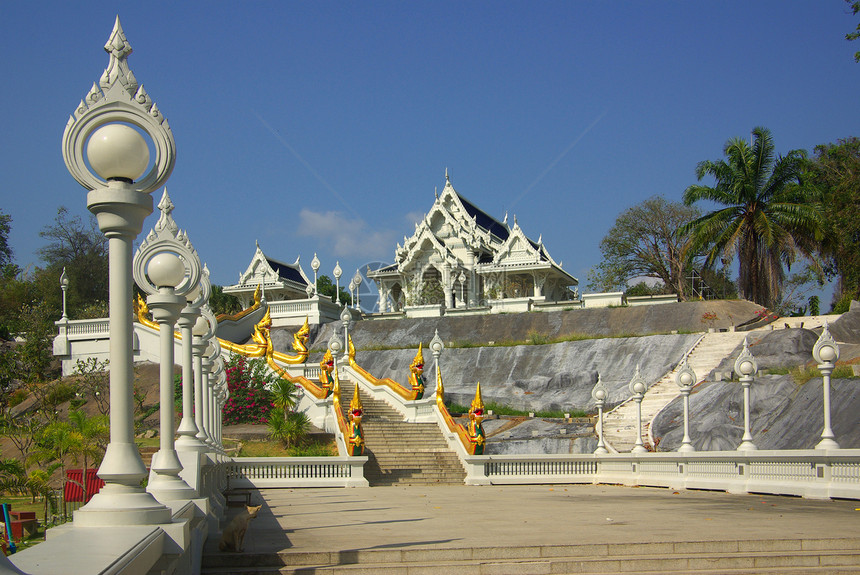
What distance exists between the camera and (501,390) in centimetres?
3350

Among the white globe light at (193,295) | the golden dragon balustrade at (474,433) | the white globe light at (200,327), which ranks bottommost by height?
the golden dragon balustrade at (474,433)

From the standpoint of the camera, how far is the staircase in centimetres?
2372

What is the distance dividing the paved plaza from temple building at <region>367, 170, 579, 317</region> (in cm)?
3192

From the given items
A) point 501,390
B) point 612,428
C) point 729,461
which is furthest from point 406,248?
point 729,461

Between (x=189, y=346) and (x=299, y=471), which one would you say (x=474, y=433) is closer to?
(x=299, y=471)

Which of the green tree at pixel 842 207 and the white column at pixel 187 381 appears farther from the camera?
the green tree at pixel 842 207

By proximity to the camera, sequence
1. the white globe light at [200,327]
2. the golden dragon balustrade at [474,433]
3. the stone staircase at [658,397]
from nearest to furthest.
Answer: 1. the white globe light at [200,327]
2. the golden dragon balustrade at [474,433]
3. the stone staircase at [658,397]

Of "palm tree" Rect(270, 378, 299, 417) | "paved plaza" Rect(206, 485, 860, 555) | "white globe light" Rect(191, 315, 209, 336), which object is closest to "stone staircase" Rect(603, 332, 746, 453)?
"paved plaza" Rect(206, 485, 860, 555)

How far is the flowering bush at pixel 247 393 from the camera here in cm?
3144

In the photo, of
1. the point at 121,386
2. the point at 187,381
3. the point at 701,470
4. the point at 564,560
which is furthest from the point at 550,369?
the point at 121,386

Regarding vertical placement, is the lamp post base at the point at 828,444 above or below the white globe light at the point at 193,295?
below

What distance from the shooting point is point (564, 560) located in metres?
8.23

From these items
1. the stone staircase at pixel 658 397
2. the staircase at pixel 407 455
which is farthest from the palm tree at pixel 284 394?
the stone staircase at pixel 658 397

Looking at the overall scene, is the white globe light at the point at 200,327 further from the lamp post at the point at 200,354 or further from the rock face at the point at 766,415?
the rock face at the point at 766,415
